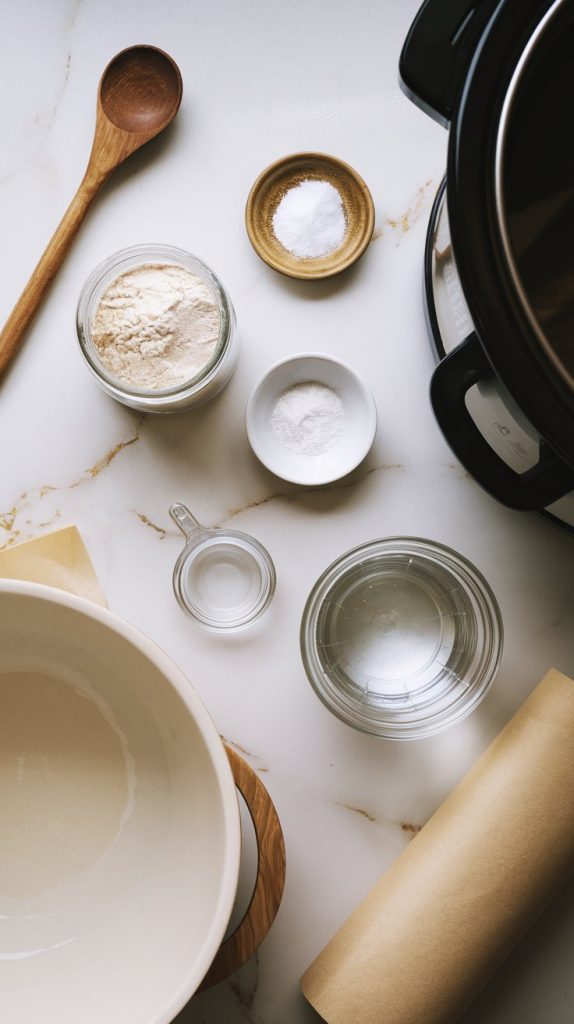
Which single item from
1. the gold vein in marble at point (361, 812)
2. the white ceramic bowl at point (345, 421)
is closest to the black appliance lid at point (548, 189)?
the white ceramic bowl at point (345, 421)

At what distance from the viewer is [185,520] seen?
0.78 m

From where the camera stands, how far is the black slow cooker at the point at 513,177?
1.54 ft

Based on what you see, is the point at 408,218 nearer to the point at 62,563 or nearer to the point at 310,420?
the point at 310,420

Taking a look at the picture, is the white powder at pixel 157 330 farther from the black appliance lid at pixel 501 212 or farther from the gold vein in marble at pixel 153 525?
the black appliance lid at pixel 501 212

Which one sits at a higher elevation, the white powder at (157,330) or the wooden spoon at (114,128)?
the wooden spoon at (114,128)

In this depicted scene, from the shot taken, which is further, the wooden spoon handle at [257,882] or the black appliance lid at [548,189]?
the wooden spoon handle at [257,882]

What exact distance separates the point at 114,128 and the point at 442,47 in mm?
421

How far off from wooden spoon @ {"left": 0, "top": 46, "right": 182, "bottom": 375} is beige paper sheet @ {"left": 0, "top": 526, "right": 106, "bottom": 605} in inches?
7.3

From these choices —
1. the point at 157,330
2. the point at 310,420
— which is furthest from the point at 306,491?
the point at 157,330

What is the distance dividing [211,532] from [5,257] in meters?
0.37

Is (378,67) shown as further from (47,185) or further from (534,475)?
(534,475)

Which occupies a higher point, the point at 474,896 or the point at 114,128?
Answer: the point at 114,128

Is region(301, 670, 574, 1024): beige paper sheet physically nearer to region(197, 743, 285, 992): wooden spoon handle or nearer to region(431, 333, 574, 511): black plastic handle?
region(197, 743, 285, 992): wooden spoon handle

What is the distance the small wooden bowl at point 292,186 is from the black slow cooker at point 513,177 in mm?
271
